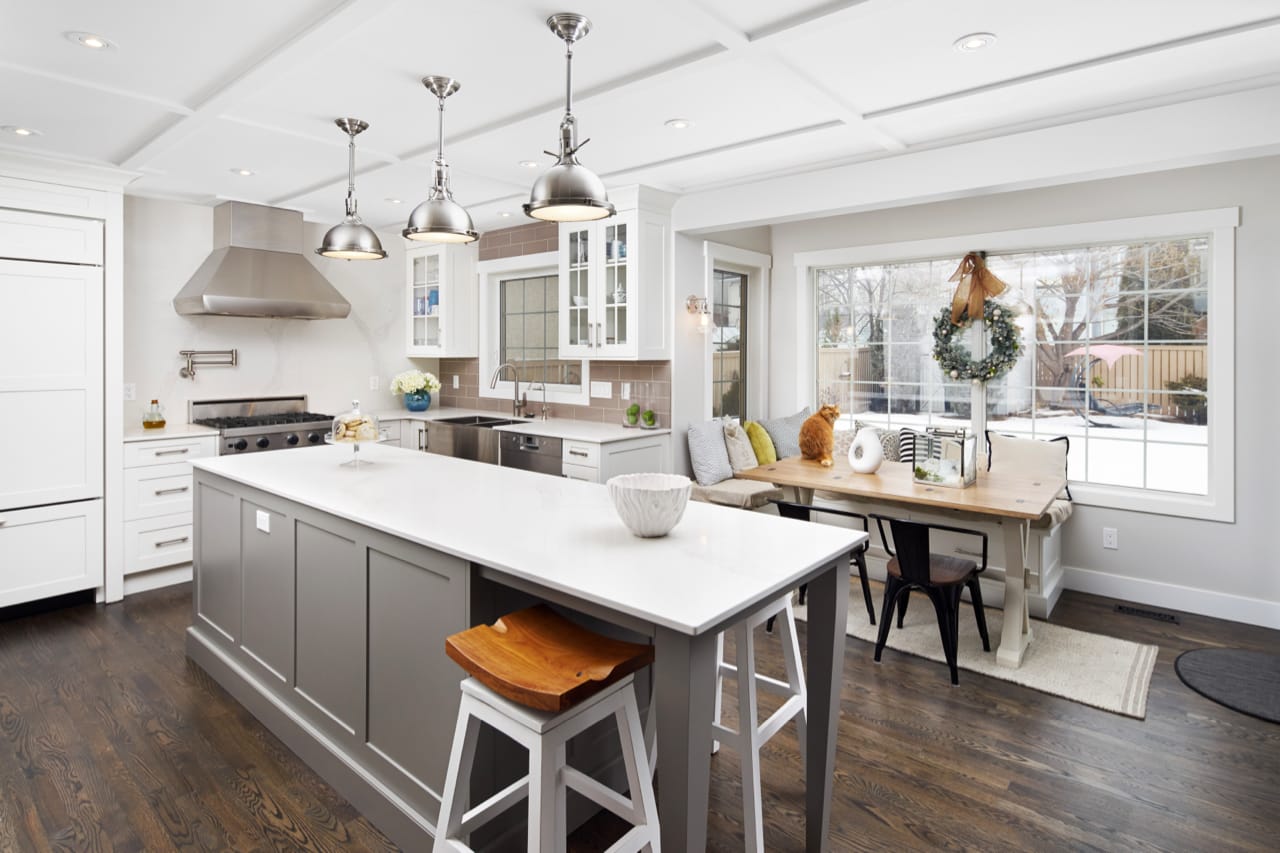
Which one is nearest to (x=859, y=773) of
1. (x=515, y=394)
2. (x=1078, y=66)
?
(x=1078, y=66)

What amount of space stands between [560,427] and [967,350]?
2.79 metres

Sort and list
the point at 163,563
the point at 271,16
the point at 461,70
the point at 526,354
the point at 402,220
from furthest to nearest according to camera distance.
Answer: the point at 526,354, the point at 402,220, the point at 163,563, the point at 461,70, the point at 271,16

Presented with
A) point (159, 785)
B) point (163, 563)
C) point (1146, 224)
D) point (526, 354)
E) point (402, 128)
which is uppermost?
point (402, 128)

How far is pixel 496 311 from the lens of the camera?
Answer: 6.14 meters

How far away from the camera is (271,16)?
88.2 inches

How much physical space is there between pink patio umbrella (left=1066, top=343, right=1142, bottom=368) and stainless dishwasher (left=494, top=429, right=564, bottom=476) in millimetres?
3293

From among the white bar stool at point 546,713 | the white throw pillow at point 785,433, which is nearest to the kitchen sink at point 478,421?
the white throw pillow at point 785,433

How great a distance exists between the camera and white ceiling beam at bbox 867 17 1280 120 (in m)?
2.34

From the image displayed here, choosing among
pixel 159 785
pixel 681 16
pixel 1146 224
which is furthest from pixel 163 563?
pixel 1146 224

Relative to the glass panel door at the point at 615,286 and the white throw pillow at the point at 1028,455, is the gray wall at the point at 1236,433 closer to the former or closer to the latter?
the white throw pillow at the point at 1028,455

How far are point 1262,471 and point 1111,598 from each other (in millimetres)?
1017

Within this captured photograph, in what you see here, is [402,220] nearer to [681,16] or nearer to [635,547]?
[681,16]

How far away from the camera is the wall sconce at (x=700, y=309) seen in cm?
494

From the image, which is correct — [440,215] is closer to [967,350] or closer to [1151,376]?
[967,350]
